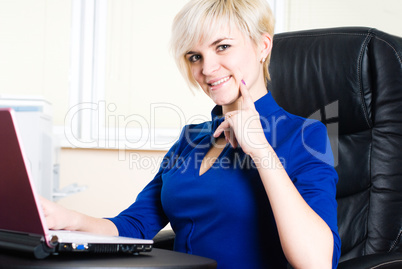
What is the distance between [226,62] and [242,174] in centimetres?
29

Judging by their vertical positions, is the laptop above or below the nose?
below

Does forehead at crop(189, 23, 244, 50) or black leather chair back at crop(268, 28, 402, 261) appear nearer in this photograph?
forehead at crop(189, 23, 244, 50)

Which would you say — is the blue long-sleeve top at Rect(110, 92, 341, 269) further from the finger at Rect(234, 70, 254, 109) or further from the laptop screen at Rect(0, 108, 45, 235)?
the laptop screen at Rect(0, 108, 45, 235)

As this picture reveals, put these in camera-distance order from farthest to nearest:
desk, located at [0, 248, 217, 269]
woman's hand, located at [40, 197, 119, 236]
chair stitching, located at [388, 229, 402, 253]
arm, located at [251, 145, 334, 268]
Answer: chair stitching, located at [388, 229, 402, 253] → woman's hand, located at [40, 197, 119, 236] → arm, located at [251, 145, 334, 268] → desk, located at [0, 248, 217, 269]

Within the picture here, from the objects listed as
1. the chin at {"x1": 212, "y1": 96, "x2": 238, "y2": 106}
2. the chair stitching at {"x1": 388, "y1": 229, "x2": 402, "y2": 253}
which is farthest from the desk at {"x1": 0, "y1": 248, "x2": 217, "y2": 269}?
the chair stitching at {"x1": 388, "y1": 229, "x2": 402, "y2": 253}

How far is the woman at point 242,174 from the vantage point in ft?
2.93

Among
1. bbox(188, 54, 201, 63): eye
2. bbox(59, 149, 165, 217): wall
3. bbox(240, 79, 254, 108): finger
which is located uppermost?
bbox(188, 54, 201, 63): eye

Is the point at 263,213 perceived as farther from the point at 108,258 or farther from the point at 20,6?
the point at 20,6

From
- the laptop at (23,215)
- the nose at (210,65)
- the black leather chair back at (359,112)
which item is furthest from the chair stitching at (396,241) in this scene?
the laptop at (23,215)

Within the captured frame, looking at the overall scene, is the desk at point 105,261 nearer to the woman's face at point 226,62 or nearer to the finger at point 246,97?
the finger at point 246,97

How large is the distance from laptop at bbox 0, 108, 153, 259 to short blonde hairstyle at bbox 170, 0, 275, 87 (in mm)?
572

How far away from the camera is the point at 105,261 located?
2.19 ft

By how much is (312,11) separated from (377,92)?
1612 millimetres

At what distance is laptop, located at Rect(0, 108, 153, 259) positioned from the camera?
2.15 feet
